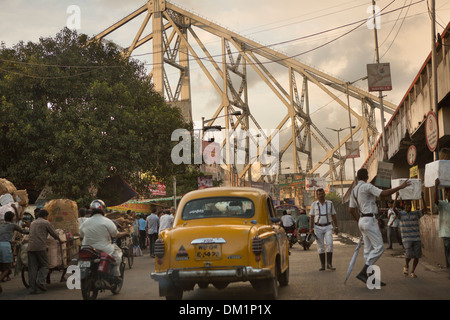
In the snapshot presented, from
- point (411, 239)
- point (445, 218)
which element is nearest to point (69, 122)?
point (411, 239)

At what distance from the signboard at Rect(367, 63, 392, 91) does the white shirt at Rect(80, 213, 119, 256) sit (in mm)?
18955

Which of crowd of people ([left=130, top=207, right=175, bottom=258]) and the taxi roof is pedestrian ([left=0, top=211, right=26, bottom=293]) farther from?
crowd of people ([left=130, top=207, right=175, bottom=258])

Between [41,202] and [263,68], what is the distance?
6822 cm

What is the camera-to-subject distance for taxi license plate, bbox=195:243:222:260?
844 cm

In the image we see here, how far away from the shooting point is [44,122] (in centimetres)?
Answer: 2594

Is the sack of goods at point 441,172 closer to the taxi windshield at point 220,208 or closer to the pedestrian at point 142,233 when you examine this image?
the taxi windshield at point 220,208

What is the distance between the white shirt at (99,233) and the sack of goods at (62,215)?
6451 mm

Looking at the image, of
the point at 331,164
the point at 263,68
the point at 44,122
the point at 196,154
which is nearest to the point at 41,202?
the point at 44,122

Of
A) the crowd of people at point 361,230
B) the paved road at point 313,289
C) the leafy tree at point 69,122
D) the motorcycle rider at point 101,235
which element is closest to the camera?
the paved road at point 313,289

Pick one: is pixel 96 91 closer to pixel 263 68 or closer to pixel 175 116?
pixel 175 116

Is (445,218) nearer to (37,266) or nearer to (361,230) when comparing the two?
(361,230)

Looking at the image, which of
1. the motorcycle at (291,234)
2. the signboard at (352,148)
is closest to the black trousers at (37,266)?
the motorcycle at (291,234)

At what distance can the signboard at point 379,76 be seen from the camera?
26578 mm

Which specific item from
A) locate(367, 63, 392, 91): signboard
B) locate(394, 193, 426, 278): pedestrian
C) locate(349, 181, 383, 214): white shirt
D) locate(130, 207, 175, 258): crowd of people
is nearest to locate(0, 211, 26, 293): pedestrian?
locate(349, 181, 383, 214): white shirt
